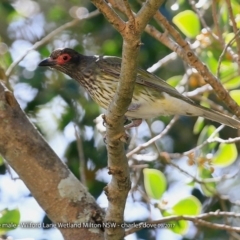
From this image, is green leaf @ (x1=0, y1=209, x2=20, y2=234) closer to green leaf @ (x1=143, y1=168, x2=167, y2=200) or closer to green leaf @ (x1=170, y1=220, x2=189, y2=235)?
green leaf @ (x1=143, y1=168, x2=167, y2=200)

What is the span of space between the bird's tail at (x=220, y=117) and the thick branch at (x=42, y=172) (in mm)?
943

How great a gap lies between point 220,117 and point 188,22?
0.65m

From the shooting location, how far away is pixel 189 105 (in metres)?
4.00

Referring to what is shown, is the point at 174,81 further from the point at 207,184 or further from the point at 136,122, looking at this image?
the point at 207,184

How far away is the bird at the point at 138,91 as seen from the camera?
4.06 meters

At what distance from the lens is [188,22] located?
4035 mm

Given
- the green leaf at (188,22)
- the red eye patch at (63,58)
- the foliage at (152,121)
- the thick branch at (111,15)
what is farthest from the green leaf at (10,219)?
the thick branch at (111,15)

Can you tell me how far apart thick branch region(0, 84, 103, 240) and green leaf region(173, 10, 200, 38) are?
1191 mm

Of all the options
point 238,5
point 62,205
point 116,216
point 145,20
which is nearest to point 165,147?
point 238,5

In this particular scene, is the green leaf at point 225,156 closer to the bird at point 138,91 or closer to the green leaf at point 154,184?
the bird at point 138,91

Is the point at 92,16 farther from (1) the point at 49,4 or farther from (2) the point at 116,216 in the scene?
(2) the point at 116,216

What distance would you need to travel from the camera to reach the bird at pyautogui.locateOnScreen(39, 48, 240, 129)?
13.3ft

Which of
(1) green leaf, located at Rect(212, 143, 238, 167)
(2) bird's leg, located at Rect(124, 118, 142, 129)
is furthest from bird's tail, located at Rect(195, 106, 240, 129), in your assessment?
(2) bird's leg, located at Rect(124, 118, 142, 129)

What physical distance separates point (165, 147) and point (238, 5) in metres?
1.47
